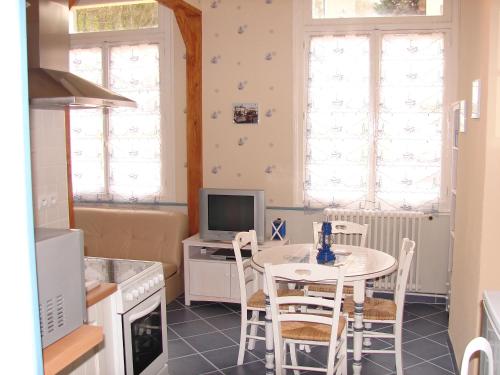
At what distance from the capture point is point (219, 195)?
196 inches

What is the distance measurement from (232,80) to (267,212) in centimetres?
134

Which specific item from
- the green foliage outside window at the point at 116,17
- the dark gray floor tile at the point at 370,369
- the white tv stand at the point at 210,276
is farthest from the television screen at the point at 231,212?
the green foliage outside window at the point at 116,17

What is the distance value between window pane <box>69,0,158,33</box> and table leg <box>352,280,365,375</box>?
141 inches

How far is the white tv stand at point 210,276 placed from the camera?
488cm

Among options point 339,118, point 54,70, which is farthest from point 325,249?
point 54,70

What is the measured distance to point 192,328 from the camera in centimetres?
446

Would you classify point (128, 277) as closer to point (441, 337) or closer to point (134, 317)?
point (134, 317)

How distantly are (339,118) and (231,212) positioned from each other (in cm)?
135

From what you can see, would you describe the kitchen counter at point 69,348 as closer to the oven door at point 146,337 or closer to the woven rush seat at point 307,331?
the oven door at point 146,337

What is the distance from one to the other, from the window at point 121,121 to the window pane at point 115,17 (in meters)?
0.01

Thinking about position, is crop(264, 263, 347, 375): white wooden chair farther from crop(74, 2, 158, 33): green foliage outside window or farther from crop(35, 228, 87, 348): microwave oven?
crop(74, 2, 158, 33): green foliage outside window

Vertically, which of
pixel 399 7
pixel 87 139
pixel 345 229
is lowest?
pixel 345 229

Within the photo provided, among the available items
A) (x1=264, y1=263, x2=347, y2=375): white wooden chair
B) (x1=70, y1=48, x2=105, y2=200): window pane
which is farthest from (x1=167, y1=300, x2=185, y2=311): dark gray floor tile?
(x1=264, y1=263, x2=347, y2=375): white wooden chair

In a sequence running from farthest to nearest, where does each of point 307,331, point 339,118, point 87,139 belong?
point 87,139, point 339,118, point 307,331
